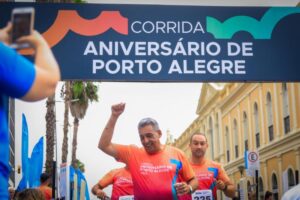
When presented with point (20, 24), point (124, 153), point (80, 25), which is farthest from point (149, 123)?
point (20, 24)

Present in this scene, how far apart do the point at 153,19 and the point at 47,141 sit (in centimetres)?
1694

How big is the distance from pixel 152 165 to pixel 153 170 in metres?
0.06

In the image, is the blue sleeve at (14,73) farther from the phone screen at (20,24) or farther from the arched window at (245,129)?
the arched window at (245,129)

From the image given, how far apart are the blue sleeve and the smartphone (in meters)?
0.06

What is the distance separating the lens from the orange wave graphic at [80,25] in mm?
8922

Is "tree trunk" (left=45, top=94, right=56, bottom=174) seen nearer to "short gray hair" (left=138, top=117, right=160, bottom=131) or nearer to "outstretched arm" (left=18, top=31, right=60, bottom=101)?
"short gray hair" (left=138, top=117, right=160, bottom=131)

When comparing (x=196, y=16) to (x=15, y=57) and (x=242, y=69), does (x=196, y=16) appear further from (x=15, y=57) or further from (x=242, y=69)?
(x=15, y=57)

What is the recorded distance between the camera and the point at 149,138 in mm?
6531

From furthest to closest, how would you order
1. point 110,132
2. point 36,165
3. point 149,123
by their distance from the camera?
point 36,165
point 149,123
point 110,132

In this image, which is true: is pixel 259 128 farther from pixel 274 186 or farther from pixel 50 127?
pixel 50 127

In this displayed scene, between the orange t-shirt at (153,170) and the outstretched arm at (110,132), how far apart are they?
0.54 ft

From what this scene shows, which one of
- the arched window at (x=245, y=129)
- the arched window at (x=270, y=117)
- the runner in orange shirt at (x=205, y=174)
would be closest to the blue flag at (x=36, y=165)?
the runner in orange shirt at (x=205, y=174)

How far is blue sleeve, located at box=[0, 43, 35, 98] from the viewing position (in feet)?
7.29

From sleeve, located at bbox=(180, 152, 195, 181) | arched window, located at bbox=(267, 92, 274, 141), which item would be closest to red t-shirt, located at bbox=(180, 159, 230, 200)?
sleeve, located at bbox=(180, 152, 195, 181)
